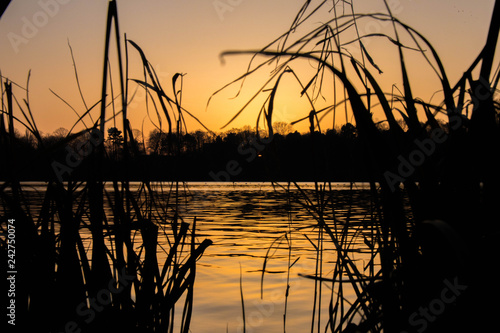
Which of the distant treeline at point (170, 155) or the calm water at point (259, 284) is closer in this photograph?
the distant treeline at point (170, 155)

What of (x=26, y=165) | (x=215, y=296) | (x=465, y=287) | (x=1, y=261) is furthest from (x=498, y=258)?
(x=215, y=296)

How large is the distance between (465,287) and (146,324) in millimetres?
1034

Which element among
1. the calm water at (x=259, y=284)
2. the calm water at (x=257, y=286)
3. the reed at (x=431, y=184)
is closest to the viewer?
the reed at (x=431, y=184)

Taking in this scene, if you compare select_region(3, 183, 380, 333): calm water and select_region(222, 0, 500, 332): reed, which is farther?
select_region(3, 183, 380, 333): calm water

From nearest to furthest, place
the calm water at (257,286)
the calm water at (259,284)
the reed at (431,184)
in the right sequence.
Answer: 1. the reed at (431,184)
2. the calm water at (259,284)
3. the calm water at (257,286)

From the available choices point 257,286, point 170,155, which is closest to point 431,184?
point 170,155

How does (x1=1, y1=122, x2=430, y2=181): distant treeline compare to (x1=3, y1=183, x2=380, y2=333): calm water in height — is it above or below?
above

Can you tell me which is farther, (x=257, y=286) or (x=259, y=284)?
(x=259, y=284)

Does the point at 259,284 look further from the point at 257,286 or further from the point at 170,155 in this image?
the point at 170,155

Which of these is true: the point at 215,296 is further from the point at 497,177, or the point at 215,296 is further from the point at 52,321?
the point at 497,177

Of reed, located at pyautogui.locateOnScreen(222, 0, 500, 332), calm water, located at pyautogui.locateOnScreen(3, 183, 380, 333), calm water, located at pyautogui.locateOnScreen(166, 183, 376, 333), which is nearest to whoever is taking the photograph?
reed, located at pyautogui.locateOnScreen(222, 0, 500, 332)

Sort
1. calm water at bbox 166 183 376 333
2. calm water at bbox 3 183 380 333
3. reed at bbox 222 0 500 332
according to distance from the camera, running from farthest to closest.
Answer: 1. calm water at bbox 166 183 376 333
2. calm water at bbox 3 183 380 333
3. reed at bbox 222 0 500 332

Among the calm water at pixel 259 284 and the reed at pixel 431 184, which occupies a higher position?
the reed at pixel 431 184

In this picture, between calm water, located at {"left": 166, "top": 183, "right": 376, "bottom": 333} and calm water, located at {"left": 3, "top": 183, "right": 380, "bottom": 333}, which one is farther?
calm water, located at {"left": 166, "top": 183, "right": 376, "bottom": 333}
